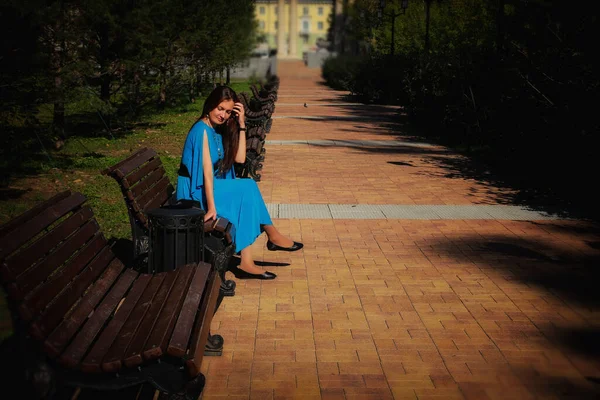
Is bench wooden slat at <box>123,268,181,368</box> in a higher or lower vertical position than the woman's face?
lower

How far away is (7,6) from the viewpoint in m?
7.75

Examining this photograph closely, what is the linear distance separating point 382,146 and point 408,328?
10532 mm

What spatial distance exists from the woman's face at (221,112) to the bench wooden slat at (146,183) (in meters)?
0.64

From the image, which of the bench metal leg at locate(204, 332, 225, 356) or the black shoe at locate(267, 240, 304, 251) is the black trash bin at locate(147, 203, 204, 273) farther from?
the black shoe at locate(267, 240, 304, 251)

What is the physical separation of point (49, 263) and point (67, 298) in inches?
7.8

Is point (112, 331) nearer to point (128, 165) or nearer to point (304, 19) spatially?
point (128, 165)

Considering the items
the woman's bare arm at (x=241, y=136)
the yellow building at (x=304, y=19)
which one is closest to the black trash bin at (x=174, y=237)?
the woman's bare arm at (x=241, y=136)

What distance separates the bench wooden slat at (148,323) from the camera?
2.96m

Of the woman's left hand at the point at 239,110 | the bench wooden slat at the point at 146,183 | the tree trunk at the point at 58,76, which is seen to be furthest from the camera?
the tree trunk at the point at 58,76

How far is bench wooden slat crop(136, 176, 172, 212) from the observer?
5133mm

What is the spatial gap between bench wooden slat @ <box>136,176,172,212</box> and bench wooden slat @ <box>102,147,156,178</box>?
231 mm

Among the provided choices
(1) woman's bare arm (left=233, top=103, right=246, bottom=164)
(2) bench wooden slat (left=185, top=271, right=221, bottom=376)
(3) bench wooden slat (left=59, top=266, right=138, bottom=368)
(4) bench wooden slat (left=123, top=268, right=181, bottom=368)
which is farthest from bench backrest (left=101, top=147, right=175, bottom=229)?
(2) bench wooden slat (left=185, top=271, right=221, bottom=376)

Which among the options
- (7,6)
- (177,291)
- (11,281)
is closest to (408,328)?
(177,291)

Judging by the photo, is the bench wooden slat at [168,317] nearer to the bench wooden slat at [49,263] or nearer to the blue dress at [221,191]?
the bench wooden slat at [49,263]
